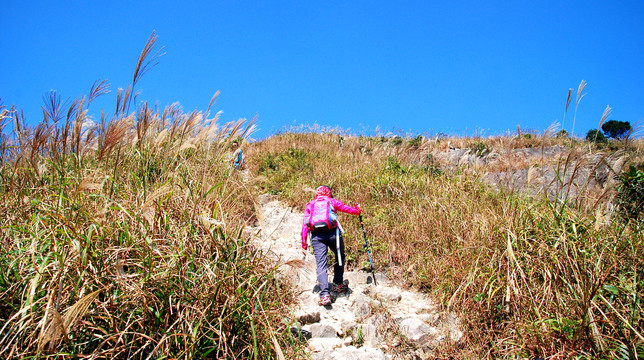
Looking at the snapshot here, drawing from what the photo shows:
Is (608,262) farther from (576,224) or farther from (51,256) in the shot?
(51,256)

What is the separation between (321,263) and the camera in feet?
18.3

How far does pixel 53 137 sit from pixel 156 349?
8.35ft

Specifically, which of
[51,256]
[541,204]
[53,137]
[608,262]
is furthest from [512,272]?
[53,137]

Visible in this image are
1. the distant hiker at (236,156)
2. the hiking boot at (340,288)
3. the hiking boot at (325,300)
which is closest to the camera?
the distant hiker at (236,156)

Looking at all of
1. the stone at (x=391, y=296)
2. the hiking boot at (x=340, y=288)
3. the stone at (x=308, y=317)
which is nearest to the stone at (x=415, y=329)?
the stone at (x=391, y=296)

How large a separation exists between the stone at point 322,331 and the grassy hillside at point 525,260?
4.63ft

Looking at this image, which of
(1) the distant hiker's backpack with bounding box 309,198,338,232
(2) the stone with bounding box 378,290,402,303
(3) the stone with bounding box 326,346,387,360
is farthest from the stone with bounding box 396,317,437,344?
(1) the distant hiker's backpack with bounding box 309,198,338,232

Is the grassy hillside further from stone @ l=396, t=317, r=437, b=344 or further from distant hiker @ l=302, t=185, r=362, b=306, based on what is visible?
distant hiker @ l=302, t=185, r=362, b=306

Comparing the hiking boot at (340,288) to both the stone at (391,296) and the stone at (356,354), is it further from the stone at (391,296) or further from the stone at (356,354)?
the stone at (356,354)

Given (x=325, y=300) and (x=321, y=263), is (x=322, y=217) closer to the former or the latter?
(x=321, y=263)

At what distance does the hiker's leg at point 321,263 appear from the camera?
17.5 ft

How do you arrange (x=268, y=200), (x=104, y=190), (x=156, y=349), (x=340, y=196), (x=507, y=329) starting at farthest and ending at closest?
(x=268, y=200) < (x=340, y=196) < (x=507, y=329) < (x=104, y=190) < (x=156, y=349)

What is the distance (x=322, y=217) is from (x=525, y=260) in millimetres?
2808

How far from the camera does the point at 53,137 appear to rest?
149 inches
